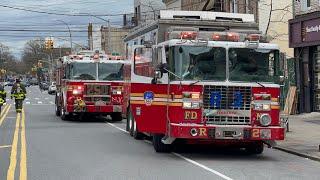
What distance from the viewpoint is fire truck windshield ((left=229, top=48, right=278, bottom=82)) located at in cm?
1323

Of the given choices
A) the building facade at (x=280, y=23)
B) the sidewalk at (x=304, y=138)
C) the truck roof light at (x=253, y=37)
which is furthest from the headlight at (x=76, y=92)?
the truck roof light at (x=253, y=37)

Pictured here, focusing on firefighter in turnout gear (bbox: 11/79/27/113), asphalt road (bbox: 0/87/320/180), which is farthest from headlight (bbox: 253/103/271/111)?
firefighter in turnout gear (bbox: 11/79/27/113)

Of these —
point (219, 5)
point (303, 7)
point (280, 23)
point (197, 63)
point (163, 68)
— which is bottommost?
point (163, 68)

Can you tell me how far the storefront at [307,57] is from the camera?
25406 mm

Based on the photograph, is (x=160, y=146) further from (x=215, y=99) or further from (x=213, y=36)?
(x=213, y=36)

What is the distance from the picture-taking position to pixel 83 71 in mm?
24312

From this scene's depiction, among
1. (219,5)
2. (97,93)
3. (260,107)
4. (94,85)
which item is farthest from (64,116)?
(219,5)

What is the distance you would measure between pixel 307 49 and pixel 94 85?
9.45 m

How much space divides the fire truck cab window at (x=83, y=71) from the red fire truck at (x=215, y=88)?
1058cm

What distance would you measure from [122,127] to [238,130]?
9.76 m

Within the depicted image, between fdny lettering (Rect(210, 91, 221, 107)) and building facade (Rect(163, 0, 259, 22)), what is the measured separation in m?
15.1

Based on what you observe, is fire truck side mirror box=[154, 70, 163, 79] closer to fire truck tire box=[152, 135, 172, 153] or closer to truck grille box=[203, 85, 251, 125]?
truck grille box=[203, 85, 251, 125]

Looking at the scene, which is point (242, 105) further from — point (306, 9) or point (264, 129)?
point (306, 9)

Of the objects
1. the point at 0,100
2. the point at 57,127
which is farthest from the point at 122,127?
the point at 0,100
